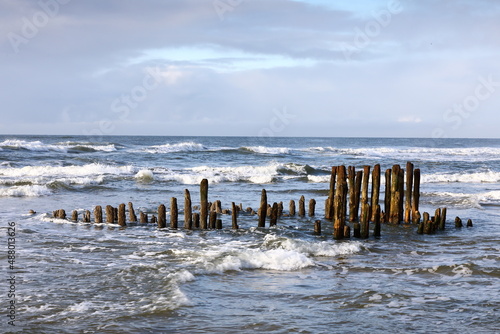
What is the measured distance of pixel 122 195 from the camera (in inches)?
966

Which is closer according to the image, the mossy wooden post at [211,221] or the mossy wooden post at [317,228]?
the mossy wooden post at [317,228]

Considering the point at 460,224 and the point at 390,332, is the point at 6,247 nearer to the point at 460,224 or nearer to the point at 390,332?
the point at 390,332

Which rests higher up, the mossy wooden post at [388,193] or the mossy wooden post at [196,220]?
the mossy wooden post at [388,193]

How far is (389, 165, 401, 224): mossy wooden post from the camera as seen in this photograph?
15.9m

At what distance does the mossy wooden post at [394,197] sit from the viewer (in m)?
15.9

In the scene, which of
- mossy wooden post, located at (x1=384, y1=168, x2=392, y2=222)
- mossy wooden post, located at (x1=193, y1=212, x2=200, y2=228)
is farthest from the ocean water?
mossy wooden post, located at (x1=384, y1=168, x2=392, y2=222)

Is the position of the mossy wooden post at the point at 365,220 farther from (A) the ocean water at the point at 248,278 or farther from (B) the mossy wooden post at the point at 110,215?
(B) the mossy wooden post at the point at 110,215

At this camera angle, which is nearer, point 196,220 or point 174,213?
point 174,213

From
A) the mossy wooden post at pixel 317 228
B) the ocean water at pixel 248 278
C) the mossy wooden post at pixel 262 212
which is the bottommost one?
the ocean water at pixel 248 278

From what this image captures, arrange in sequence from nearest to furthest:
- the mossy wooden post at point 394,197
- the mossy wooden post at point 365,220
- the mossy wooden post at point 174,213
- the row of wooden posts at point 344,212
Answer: the mossy wooden post at point 365,220
the row of wooden posts at point 344,212
the mossy wooden post at point 174,213
the mossy wooden post at point 394,197

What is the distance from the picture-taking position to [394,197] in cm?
1617

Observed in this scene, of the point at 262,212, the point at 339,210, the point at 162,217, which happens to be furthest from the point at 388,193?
the point at 162,217

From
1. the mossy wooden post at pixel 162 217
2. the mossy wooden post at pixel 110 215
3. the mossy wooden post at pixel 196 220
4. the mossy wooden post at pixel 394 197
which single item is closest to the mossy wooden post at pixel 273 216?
the mossy wooden post at pixel 196 220

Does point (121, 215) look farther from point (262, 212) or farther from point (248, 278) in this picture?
point (248, 278)
